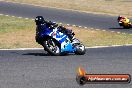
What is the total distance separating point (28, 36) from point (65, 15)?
33.0 feet

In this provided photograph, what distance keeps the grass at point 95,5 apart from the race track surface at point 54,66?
58.1 ft

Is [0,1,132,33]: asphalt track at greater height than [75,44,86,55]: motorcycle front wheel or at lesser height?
lesser

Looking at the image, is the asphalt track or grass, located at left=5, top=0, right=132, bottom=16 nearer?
the asphalt track

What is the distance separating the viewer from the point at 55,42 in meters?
17.6

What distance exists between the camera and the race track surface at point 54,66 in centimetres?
1192

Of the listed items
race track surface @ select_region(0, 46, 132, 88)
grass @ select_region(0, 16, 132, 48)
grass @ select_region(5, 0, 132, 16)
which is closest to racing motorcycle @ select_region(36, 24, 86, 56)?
race track surface @ select_region(0, 46, 132, 88)

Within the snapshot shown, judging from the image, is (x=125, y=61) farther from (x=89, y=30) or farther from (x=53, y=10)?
(x=53, y=10)

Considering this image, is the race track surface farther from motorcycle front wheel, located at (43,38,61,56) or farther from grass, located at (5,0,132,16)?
grass, located at (5,0,132,16)

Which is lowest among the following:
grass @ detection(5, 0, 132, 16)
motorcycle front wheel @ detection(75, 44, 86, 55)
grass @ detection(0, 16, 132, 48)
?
grass @ detection(5, 0, 132, 16)

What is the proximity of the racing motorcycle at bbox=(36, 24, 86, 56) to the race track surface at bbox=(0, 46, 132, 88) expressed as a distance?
0.31 meters

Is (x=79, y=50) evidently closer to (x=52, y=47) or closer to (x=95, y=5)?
(x=52, y=47)

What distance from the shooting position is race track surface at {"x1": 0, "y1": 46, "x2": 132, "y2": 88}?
11.9 meters

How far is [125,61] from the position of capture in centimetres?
1625

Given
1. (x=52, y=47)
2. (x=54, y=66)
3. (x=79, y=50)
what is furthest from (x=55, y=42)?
(x=54, y=66)
